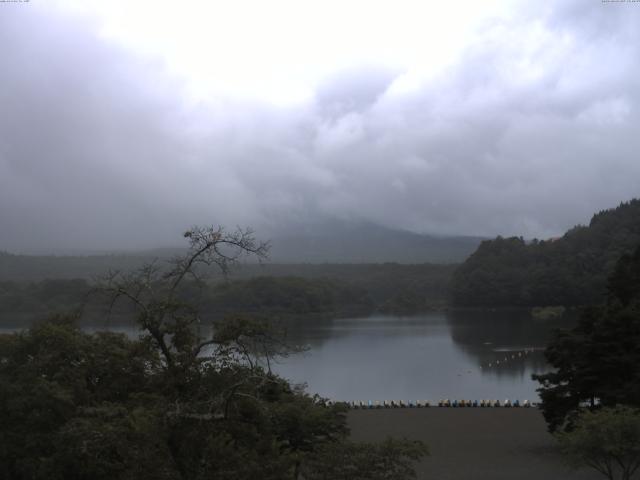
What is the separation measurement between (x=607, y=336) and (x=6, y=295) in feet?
234

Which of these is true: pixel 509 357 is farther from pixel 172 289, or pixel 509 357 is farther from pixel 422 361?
pixel 172 289

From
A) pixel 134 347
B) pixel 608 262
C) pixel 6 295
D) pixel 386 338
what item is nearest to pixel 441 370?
pixel 386 338

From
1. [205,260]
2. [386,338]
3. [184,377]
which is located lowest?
[386,338]

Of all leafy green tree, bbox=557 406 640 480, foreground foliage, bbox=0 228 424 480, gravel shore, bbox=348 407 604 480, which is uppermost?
foreground foliage, bbox=0 228 424 480

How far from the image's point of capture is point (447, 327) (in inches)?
2375

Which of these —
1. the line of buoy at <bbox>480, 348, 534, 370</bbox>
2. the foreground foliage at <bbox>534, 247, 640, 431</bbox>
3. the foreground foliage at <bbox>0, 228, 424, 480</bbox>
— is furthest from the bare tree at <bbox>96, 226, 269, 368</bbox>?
the line of buoy at <bbox>480, 348, 534, 370</bbox>

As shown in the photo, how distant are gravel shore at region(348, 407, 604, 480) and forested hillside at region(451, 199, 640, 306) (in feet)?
182

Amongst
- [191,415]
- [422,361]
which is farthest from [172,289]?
[422,361]

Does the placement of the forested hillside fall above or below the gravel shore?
above

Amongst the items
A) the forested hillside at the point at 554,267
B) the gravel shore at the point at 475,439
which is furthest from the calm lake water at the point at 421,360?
the forested hillside at the point at 554,267

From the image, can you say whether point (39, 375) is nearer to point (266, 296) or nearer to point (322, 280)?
point (266, 296)

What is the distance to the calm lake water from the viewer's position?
93.4 feet

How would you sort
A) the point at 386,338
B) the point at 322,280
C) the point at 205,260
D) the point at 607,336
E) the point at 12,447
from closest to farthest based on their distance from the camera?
the point at 205,260 < the point at 12,447 < the point at 607,336 < the point at 386,338 < the point at 322,280

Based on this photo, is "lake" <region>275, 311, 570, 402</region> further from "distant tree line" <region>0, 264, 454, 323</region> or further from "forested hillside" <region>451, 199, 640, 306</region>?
"forested hillside" <region>451, 199, 640, 306</region>
